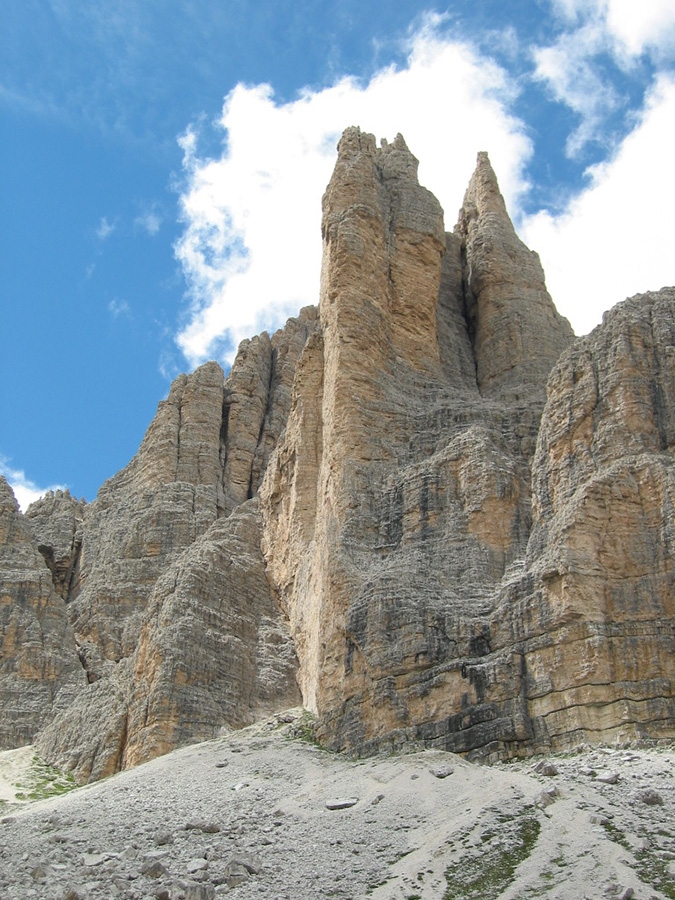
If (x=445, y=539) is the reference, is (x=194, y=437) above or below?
above

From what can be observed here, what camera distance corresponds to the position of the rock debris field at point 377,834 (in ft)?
77.4

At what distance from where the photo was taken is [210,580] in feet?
172

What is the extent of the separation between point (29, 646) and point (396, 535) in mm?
26320

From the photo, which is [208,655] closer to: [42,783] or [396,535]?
[42,783]

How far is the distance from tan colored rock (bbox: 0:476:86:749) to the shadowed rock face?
0.56 feet

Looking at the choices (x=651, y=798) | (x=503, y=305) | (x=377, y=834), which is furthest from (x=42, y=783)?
(x=503, y=305)

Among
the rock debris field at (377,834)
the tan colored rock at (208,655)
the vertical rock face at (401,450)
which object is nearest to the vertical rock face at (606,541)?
the rock debris field at (377,834)

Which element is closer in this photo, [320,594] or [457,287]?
[320,594]

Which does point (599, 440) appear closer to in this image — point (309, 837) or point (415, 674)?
point (415, 674)

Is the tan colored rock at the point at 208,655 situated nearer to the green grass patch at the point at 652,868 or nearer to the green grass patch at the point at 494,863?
the green grass patch at the point at 494,863

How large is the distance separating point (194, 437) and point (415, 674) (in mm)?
37339

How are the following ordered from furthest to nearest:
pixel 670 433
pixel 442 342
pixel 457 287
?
pixel 457 287, pixel 442 342, pixel 670 433

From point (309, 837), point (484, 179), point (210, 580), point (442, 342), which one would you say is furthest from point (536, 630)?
point (484, 179)

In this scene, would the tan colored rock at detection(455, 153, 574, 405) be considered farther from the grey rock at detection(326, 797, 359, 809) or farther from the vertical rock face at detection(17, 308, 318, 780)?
the grey rock at detection(326, 797, 359, 809)
